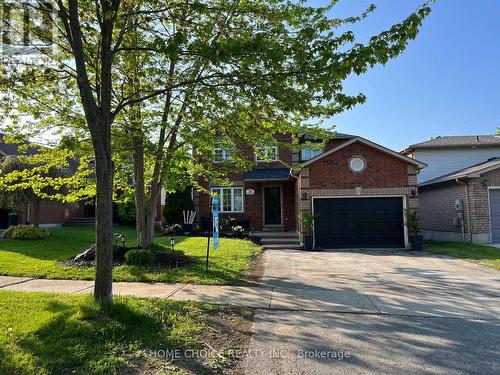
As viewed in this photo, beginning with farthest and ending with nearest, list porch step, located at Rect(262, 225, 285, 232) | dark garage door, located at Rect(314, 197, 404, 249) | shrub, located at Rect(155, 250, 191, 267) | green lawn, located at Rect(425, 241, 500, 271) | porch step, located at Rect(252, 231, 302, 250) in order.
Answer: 1. porch step, located at Rect(262, 225, 285, 232)
2. porch step, located at Rect(252, 231, 302, 250)
3. dark garage door, located at Rect(314, 197, 404, 249)
4. green lawn, located at Rect(425, 241, 500, 271)
5. shrub, located at Rect(155, 250, 191, 267)

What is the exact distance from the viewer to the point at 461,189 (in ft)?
56.7

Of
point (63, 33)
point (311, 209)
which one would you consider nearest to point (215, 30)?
point (63, 33)

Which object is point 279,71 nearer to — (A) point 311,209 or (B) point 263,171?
(A) point 311,209

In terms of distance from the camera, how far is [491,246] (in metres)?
15.2

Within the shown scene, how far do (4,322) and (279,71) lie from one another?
16.3 ft

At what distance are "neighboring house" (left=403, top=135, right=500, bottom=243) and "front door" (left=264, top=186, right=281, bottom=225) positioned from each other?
26.9 ft

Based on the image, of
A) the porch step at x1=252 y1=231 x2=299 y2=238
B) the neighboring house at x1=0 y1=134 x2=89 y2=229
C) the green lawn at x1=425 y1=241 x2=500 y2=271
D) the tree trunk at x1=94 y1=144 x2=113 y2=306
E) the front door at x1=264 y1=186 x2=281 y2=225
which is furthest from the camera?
the front door at x1=264 y1=186 x2=281 y2=225

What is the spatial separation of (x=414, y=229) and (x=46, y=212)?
20750mm

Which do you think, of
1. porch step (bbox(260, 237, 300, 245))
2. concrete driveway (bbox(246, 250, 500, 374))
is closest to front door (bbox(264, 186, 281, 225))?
porch step (bbox(260, 237, 300, 245))

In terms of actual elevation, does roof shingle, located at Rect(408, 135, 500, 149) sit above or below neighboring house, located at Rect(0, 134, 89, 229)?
above

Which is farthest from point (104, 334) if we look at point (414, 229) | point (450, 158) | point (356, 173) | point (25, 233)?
point (450, 158)

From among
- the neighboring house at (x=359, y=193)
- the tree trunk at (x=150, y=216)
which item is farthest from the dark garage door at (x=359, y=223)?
the tree trunk at (x=150, y=216)

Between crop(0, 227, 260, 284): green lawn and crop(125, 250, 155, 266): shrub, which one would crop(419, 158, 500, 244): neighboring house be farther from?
crop(125, 250, 155, 266): shrub

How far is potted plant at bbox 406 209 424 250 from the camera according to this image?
15875 millimetres
